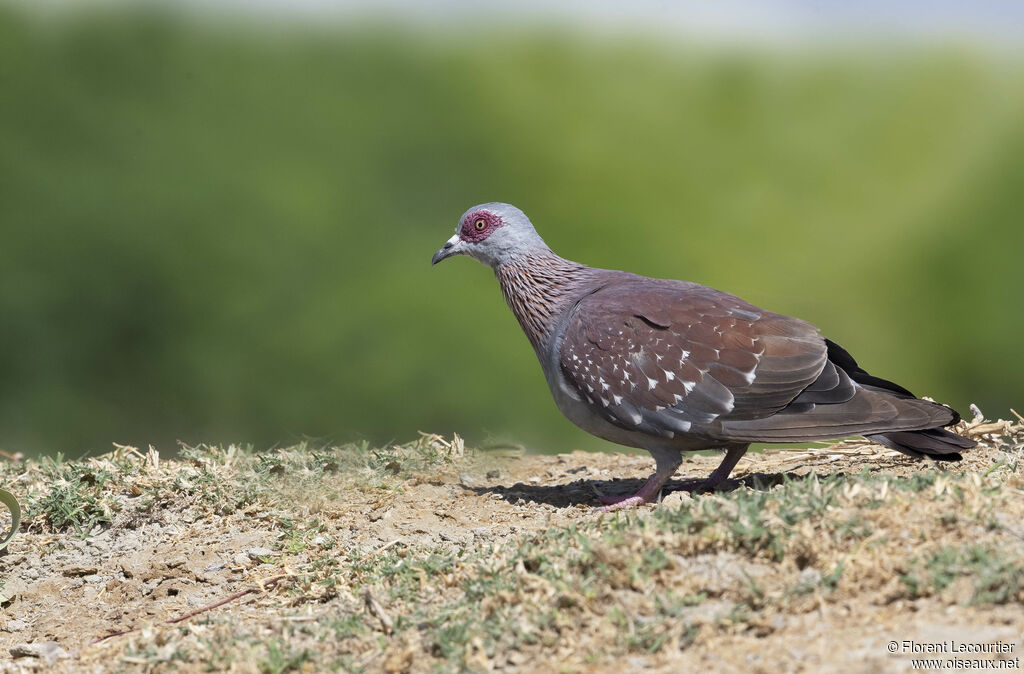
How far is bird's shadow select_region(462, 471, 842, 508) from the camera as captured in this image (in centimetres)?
470

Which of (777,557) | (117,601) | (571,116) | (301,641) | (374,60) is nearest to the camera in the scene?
A: (777,557)

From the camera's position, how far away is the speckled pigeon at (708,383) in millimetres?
4285

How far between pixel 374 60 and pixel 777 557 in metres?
6.87

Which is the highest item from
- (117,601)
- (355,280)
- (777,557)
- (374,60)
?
(374,60)

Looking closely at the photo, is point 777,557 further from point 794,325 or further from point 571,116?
point 571,116

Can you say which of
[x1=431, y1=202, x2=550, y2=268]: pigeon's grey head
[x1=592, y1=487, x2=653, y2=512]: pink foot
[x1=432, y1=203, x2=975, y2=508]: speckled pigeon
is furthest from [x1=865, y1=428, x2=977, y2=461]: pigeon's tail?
[x1=431, y1=202, x2=550, y2=268]: pigeon's grey head

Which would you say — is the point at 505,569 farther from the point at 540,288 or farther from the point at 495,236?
the point at 495,236

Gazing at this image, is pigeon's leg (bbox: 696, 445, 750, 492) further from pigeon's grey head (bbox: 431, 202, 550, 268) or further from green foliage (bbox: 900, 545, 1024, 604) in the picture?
green foliage (bbox: 900, 545, 1024, 604)

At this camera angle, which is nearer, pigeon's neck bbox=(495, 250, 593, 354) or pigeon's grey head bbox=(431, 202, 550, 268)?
pigeon's neck bbox=(495, 250, 593, 354)

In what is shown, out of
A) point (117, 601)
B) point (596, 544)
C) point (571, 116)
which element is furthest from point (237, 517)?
point (571, 116)

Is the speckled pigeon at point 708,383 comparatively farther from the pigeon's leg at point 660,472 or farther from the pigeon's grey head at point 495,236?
the pigeon's grey head at point 495,236

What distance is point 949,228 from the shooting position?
301 inches

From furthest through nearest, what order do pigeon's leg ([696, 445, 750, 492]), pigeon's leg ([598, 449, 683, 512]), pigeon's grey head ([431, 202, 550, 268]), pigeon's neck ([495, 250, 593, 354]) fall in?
pigeon's grey head ([431, 202, 550, 268]) → pigeon's neck ([495, 250, 593, 354]) → pigeon's leg ([696, 445, 750, 492]) → pigeon's leg ([598, 449, 683, 512])

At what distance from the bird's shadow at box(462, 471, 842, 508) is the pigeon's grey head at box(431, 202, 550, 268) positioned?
46.4 inches
